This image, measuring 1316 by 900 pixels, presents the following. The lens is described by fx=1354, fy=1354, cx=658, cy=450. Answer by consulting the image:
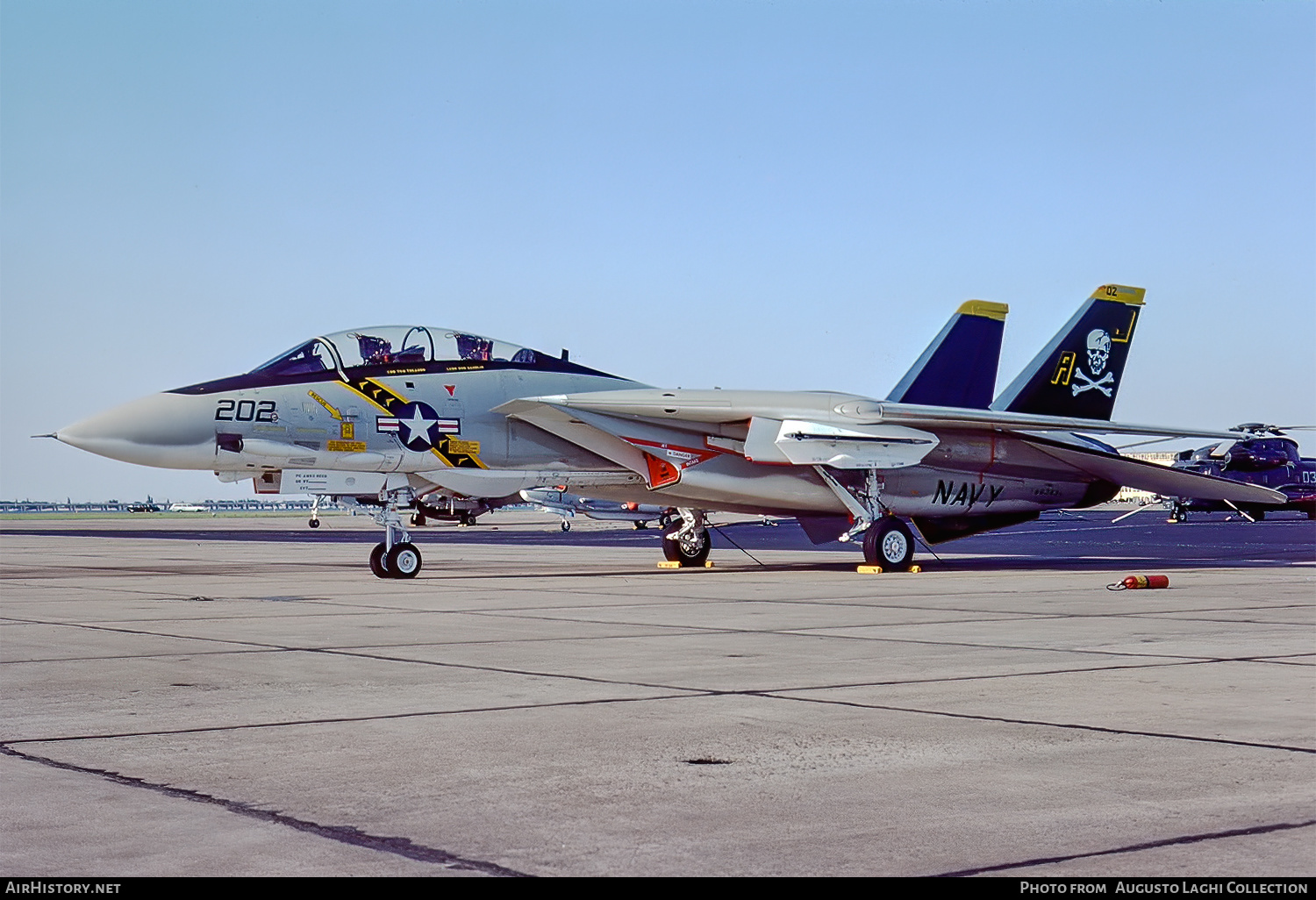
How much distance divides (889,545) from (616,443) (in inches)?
156

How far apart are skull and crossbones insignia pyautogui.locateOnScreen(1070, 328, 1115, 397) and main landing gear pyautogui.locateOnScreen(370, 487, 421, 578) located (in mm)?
10913

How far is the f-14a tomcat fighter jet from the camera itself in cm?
1569

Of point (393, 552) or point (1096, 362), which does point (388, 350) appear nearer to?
point (393, 552)

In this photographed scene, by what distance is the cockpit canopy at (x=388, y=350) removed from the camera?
1617cm

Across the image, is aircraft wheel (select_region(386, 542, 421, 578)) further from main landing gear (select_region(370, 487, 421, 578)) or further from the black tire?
the black tire

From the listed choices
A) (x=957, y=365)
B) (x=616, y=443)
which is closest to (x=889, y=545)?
(x=616, y=443)

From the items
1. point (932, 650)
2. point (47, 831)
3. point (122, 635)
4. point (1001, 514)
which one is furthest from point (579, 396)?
point (47, 831)

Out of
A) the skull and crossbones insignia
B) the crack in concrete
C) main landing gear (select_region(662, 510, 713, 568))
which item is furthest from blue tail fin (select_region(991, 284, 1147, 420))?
the crack in concrete

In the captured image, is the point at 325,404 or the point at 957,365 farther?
the point at 957,365

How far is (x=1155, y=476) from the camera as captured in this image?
20109 mm

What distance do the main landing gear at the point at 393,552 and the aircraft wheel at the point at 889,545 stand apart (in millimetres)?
6034

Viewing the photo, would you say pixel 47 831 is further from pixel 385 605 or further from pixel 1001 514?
pixel 1001 514
